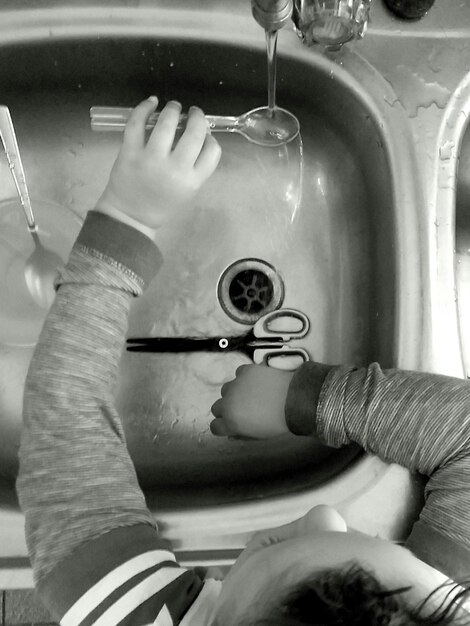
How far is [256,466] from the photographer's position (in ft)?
1.91

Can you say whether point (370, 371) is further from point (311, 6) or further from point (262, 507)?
point (311, 6)

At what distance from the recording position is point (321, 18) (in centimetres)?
48

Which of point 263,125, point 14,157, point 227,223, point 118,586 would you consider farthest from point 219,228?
point 118,586

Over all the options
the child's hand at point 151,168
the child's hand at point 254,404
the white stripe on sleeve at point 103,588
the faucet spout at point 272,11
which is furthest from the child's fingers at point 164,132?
the white stripe on sleeve at point 103,588

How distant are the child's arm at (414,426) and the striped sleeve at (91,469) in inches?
6.2

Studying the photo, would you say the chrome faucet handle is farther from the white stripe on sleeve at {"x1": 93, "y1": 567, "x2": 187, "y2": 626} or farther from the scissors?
the white stripe on sleeve at {"x1": 93, "y1": 567, "x2": 187, "y2": 626}

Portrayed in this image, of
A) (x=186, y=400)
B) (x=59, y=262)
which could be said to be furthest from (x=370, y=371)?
(x=59, y=262)

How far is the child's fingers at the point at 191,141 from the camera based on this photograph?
48 cm

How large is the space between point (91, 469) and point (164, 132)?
281 mm

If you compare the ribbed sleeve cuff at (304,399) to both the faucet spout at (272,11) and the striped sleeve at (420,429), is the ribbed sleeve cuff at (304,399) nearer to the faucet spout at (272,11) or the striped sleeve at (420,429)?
the striped sleeve at (420,429)

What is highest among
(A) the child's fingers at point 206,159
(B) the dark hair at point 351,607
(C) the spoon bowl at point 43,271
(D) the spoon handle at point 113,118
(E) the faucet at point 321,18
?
(E) the faucet at point 321,18

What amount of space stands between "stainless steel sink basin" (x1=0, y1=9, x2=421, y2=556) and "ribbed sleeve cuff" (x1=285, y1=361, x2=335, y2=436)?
53mm

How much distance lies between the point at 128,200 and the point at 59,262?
151 mm

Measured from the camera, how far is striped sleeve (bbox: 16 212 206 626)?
402 mm
